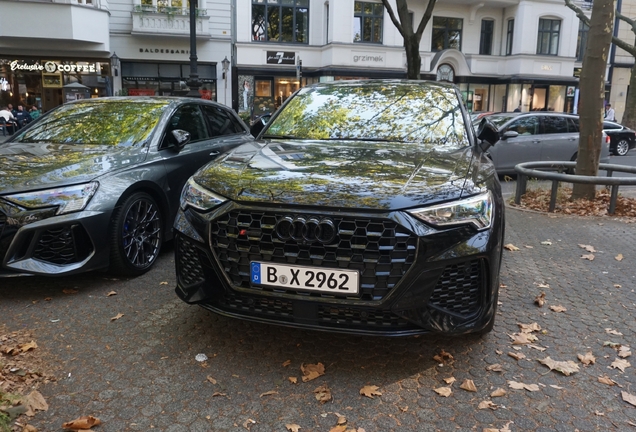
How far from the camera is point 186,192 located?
333cm

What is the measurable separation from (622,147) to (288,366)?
20984 mm

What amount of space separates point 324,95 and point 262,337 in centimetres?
232

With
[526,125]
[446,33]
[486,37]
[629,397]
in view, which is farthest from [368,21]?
[629,397]

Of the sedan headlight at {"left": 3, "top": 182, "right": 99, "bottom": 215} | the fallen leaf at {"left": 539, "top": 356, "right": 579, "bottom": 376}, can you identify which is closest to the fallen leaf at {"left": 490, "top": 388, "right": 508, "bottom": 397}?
the fallen leaf at {"left": 539, "top": 356, "right": 579, "bottom": 376}

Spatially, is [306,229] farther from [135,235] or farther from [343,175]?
[135,235]

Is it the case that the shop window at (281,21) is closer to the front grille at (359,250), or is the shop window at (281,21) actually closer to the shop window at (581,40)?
the shop window at (581,40)

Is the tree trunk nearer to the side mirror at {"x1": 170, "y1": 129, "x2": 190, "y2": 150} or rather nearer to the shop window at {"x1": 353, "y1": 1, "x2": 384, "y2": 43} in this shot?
the side mirror at {"x1": 170, "y1": 129, "x2": 190, "y2": 150}

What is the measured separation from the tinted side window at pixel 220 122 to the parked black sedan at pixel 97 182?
0.18 m

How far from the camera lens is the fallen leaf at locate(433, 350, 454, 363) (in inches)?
127

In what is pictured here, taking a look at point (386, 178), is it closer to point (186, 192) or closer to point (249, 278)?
point (249, 278)

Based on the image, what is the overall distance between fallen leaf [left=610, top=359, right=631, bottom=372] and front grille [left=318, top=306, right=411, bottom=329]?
139 centimetres

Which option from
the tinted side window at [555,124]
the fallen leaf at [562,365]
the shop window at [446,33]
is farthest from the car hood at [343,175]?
the shop window at [446,33]

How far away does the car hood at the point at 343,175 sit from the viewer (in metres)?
2.84

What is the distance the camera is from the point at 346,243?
9.07ft
